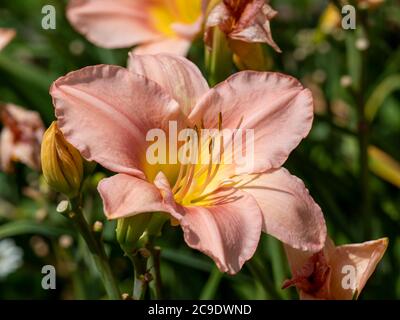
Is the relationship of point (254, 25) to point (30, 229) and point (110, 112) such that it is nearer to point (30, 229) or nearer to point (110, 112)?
point (110, 112)

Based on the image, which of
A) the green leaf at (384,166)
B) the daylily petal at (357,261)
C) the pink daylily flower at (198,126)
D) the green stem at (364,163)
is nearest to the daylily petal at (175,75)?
the pink daylily flower at (198,126)

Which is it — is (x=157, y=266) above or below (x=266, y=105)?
below

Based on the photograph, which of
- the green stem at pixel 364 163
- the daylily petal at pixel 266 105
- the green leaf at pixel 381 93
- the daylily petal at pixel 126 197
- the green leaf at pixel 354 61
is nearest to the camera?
the daylily petal at pixel 126 197

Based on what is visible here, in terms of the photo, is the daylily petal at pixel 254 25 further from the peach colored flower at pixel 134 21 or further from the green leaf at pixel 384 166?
A: the green leaf at pixel 384 166

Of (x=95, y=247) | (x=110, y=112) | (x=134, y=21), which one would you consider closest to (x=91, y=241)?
(x=95, y=247)

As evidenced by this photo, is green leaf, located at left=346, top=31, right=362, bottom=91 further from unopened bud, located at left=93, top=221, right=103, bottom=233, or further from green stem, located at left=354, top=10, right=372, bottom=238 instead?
unopened bud, located at left=93, top=221, right=103, bottom=233
